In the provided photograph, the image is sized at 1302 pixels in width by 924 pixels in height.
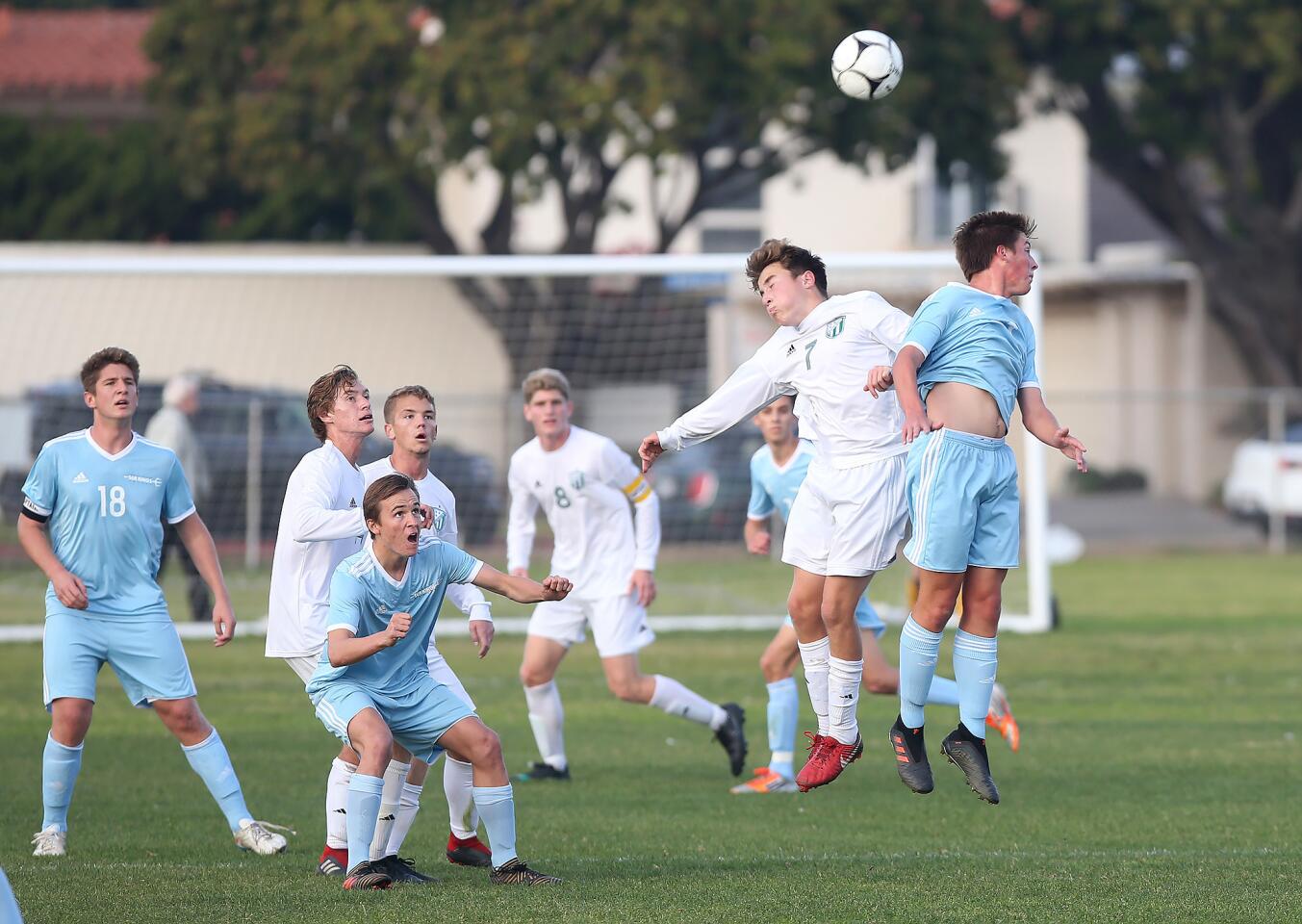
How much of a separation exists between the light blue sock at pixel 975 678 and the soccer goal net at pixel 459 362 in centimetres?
892

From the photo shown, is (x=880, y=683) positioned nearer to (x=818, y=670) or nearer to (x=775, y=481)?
(x=775, y=481)

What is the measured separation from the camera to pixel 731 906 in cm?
672

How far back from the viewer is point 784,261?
788 cm

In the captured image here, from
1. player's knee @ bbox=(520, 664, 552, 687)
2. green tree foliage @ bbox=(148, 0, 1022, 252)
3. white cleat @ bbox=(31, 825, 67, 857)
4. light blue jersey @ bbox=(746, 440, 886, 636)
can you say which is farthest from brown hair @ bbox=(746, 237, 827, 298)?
green tree foliage @ bbox=(148, 0, 1022, 252)

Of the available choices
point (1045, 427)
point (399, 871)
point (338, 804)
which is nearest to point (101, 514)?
point (338, 804)

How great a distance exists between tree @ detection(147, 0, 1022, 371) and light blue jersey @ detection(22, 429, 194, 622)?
13.6 metres

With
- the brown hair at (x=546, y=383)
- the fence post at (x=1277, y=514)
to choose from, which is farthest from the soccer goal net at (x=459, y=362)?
the fence post at (x=1277, y=514)

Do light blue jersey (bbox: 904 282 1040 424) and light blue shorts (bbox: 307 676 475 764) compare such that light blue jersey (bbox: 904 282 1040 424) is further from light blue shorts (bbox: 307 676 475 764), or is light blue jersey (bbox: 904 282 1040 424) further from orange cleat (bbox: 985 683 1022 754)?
orange cleat (bbox: 985 683 1022 754)

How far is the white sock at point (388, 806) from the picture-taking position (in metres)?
7.38

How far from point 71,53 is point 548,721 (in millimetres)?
30643

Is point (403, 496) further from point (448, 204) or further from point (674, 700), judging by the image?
point (448, 204)

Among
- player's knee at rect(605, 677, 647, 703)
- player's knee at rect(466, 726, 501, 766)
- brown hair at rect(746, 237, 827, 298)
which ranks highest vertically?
brown hair at rect(746, 237, 827, 298)

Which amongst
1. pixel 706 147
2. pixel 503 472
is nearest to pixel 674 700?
pixel 503 472

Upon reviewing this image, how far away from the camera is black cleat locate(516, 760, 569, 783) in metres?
10.3
